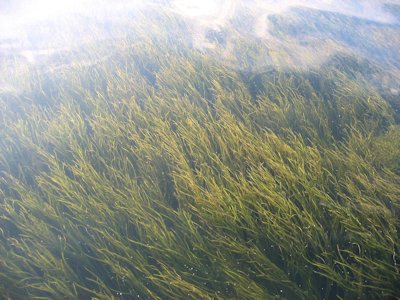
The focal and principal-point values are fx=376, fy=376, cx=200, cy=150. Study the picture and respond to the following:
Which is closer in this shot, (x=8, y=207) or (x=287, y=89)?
(x=8, y=207)

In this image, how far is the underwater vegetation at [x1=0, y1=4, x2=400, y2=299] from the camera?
192cm

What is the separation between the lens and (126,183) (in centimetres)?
235

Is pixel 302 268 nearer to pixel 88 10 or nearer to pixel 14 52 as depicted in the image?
pixel 14 52

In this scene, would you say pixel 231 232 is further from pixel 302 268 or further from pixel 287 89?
pixel 287 89

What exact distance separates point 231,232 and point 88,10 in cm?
540

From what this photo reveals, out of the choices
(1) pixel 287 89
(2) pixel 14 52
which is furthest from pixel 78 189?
(2) pixel 14 52

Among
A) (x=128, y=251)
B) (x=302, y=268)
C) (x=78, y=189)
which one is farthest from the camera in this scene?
(x=78, y=189)

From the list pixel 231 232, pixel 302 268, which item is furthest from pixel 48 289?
pixel 302 268

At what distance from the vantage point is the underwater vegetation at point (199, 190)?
6.29ft

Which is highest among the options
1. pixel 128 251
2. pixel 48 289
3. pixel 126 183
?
pixel 126 183

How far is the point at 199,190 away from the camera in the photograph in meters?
2.20

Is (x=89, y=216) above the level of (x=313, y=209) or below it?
below

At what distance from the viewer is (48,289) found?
6.37ft

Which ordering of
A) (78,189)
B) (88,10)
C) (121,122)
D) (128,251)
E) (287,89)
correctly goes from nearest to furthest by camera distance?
(128,251), (78,189), (121,122), (287,89), (88,10)
